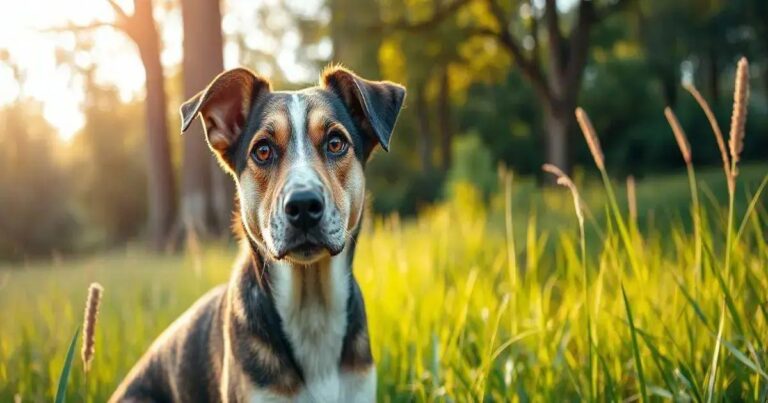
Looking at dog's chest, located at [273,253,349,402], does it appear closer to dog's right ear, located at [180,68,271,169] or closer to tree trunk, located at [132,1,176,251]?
dog's right ear, located at [180,68,271,169]

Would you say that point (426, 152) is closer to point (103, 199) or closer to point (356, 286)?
point (103, 199)

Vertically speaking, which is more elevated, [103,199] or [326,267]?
[326,267]

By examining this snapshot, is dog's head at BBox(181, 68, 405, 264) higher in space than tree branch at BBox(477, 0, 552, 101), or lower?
lower

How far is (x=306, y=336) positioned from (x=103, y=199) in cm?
4135

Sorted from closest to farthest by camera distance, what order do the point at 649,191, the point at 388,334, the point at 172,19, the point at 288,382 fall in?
the point at 288,382 < the point at 388,334 < the point at 649,191 < the point at 172,19

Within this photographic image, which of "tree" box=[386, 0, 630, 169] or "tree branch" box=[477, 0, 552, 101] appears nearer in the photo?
"tree" box=[386, 0, 630, 169]

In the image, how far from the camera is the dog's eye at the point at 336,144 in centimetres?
365

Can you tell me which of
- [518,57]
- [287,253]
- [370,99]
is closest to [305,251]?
[287,253]

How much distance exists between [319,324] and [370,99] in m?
1.17

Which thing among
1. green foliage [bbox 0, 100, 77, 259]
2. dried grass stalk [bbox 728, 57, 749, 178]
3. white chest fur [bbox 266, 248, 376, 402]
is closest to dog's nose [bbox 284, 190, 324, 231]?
white chest fur [bbox 266, 248, 376, 402]

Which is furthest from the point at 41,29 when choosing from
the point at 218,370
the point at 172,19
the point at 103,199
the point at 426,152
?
the point at 103,199

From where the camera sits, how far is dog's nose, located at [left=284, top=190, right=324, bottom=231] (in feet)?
10.2

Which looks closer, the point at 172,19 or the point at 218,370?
the point at 218,370

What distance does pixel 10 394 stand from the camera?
4594 millimetres
